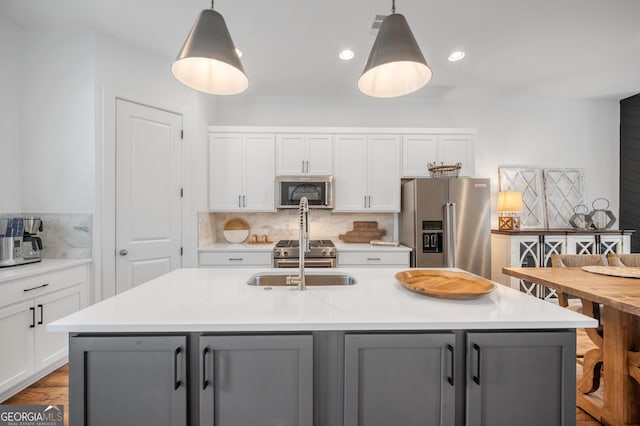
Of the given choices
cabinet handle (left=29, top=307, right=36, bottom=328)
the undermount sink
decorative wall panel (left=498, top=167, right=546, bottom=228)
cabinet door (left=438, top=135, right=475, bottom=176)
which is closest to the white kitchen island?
the undermount sink

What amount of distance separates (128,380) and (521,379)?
1.43 metres

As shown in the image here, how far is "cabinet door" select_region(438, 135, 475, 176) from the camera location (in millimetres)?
3711

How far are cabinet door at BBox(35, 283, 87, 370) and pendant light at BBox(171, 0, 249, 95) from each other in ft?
6.79

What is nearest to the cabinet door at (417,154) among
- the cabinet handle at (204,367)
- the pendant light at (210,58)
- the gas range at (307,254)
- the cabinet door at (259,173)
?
the gas range at (307,254)

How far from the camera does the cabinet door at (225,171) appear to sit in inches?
143

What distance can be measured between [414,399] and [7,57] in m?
3.79

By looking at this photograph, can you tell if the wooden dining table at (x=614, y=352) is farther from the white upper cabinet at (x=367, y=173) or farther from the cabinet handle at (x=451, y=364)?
the white upper cabinet at (x=367, y=173)

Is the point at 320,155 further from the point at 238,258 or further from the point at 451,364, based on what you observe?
the point at 451,364

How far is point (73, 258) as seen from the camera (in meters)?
2.56

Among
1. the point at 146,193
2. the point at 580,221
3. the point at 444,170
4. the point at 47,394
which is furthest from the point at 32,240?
the point at 580,221

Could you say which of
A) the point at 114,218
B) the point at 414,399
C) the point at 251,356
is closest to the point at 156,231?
the point at 114,218

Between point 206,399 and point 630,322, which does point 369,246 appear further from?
point 206,399

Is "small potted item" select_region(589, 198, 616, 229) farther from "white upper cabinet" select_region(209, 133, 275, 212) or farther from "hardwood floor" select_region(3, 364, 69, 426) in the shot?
"hardwood floor" select_region(3, 364, 69, 426)

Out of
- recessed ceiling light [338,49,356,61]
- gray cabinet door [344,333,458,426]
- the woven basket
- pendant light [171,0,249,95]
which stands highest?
recessed ceiling light [338,49,356,61]
